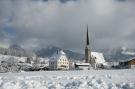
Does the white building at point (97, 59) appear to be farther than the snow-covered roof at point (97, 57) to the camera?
No

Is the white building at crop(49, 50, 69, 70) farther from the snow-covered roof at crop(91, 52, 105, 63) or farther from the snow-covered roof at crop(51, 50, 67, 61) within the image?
the snow-covered roof at crop(91, 52, 105, 63)

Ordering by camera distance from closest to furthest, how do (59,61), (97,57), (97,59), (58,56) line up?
(59,61) → (58,56) → (97,59) → (97,57)

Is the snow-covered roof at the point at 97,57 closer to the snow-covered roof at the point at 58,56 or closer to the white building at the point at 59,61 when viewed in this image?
the white building at the point at 59,61

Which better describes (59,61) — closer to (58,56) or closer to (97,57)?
(58,56)

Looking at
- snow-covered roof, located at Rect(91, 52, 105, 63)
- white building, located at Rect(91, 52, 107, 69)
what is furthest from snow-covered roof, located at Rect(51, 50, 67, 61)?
snow-covered roof, located at Rect(91, 52, 105, 63)

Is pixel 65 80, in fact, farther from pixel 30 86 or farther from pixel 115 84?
pixel 115 84

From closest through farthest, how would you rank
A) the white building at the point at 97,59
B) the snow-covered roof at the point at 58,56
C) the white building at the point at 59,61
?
the white building at the point at 59,61, the snow-covered roof at the point at 58,56, the white building at the point at 97,59

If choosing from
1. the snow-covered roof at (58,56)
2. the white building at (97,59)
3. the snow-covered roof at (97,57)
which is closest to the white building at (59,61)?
the snow-covered roof at (58,56)

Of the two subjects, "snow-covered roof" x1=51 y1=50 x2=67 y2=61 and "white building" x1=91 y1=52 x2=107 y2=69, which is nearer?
"snow-covered roof" x1=51 y1=50 x2=67 y2=61

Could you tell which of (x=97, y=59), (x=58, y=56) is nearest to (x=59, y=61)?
(x=58, y=56)

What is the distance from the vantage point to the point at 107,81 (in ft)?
74.2

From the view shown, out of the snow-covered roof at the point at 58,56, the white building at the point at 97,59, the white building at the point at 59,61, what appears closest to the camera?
the white building at the point at 59,61

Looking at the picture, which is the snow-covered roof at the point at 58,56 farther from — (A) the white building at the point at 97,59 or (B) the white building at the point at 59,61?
(A) the white building at the point at 97,59

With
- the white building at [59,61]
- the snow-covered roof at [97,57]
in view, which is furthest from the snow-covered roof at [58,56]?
the snow-covered roof at [97,57]
